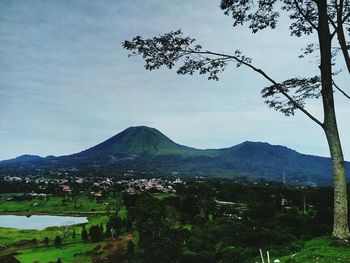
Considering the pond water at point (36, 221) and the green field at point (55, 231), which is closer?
the green field at point (55, 231)

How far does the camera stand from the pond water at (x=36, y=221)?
13339cm

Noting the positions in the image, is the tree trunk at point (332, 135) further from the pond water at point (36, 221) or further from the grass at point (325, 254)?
the pond water at point (36, 221)

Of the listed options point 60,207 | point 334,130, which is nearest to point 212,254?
point 334,130

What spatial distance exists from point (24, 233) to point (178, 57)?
354 ft

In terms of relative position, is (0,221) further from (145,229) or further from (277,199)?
(277,199)

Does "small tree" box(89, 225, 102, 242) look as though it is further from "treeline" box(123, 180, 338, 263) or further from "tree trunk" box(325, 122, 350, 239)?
"tree trunk" box(325, 122, 350, 239)

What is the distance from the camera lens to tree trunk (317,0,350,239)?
15.0 m

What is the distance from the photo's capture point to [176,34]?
17359 millimetres

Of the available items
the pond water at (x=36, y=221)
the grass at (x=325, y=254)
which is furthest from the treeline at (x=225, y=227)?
the pond water at (x=36, y=221)

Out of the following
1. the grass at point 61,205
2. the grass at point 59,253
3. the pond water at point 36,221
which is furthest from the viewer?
the grass at point 61,205

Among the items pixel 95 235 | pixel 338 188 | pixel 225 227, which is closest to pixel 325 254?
pixel 338 188

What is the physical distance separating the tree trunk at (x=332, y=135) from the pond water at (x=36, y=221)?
12227 centimetres

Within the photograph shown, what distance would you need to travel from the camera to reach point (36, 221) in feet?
479

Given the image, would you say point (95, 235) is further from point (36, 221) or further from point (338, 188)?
point (338, 188)
